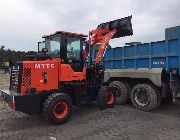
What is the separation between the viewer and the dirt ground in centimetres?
671

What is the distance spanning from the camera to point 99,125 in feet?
24.9

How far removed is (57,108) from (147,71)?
3392 mm

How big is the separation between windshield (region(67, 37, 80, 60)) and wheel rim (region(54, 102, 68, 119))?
1554 mm

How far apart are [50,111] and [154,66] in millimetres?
3861

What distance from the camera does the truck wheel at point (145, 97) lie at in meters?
9.11

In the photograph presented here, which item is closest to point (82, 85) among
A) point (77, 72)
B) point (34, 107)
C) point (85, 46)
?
point (77, 72)

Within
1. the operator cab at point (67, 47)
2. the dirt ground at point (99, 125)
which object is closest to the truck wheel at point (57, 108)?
the dirt ground at point (99, 125)

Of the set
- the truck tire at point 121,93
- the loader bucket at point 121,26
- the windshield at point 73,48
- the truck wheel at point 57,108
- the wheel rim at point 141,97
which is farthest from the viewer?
the truck tire at point 121,93

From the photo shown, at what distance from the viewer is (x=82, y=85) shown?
888 cm

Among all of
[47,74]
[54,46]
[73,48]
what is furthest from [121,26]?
[47,74]

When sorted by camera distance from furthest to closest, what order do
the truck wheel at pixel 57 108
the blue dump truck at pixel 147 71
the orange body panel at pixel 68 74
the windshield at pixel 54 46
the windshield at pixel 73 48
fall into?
the blue dump truck at pixel 147 71 → the windshield at pixel 73 48 → the windshield at pixel 54 46 → the orange body panel at pixel 68 74 → the truck wheel at pixel 57 108

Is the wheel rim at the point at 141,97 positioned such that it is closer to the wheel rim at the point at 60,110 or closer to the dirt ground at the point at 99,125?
the dirt ground at the point at 99,125

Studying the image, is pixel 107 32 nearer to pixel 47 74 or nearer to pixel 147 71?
pixel 147 71

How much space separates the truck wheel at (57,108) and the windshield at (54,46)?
138cm
